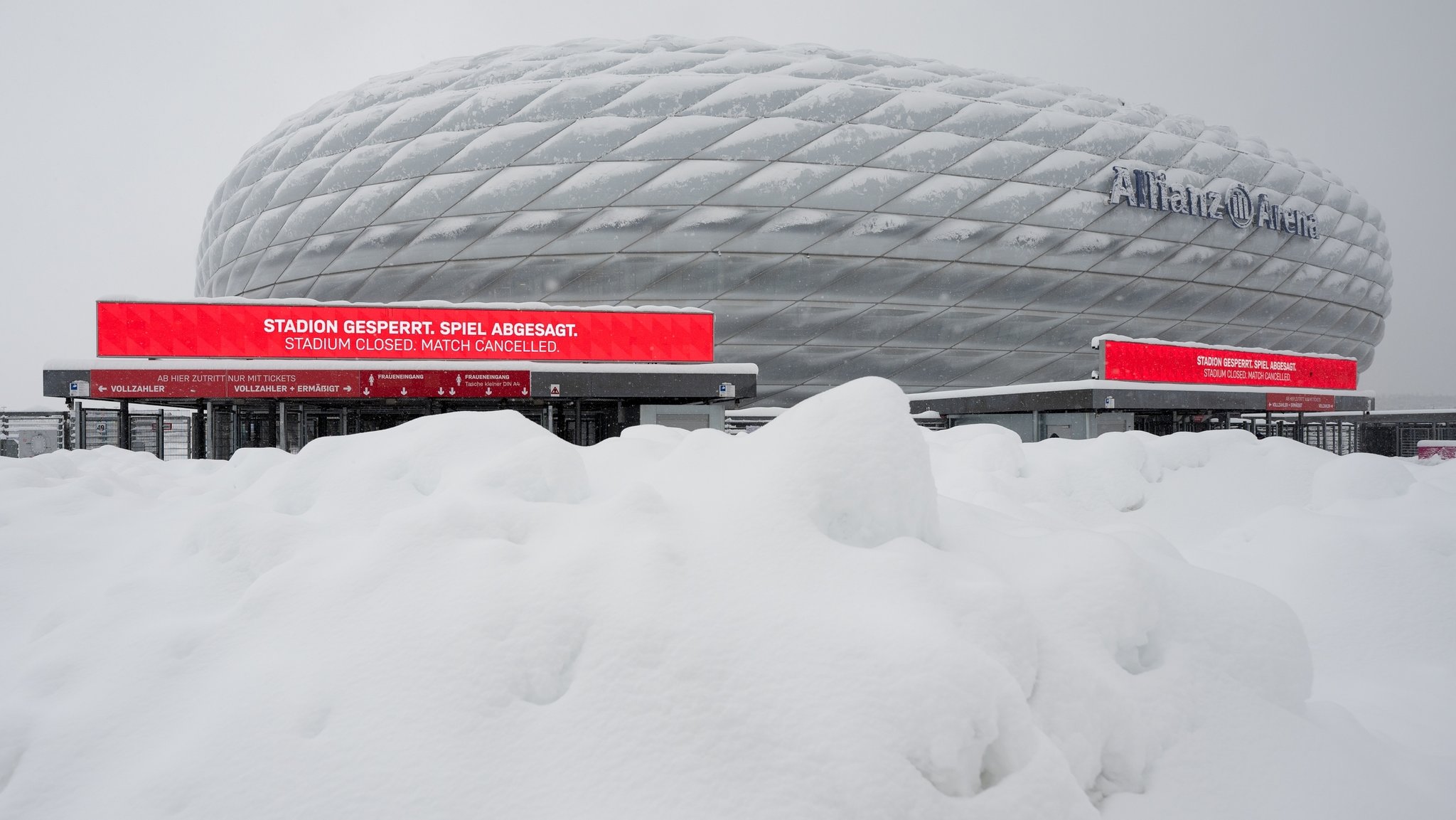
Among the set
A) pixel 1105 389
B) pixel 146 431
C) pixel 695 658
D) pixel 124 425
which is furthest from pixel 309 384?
pixel 146 431

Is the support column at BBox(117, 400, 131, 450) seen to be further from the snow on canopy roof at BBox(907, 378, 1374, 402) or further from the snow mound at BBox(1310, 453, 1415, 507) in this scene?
the snow on canopy roof at BBox(907, 378, 1374, 402)

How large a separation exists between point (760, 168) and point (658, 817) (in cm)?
1941

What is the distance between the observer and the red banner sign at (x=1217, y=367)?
16.6 meters

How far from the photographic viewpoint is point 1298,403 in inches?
771

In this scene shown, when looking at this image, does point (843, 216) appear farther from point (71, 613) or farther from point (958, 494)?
point (71, 613)

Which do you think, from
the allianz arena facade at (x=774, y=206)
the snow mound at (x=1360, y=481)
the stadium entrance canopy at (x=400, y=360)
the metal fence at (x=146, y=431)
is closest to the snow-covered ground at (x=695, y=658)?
the snow mound at (x=1360, y=481)

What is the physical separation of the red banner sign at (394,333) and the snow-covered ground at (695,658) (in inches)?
380

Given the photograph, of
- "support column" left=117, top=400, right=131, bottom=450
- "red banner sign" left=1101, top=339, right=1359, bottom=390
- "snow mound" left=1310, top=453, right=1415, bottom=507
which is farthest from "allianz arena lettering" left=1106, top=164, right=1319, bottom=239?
"support column" left=117, top=400, right=131, bottom=450

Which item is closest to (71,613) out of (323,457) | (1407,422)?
(323,457)

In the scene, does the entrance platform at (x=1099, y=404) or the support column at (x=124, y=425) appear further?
the entrance platform at (x=1099, y=404)

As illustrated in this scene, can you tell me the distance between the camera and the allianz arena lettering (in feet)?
71.2

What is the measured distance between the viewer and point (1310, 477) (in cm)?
634

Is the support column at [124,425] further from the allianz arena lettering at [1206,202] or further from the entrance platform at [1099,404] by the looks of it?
the allianz arena lettering at [1206,202]

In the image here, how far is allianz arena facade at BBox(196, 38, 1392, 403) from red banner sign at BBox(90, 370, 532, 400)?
7061mm
